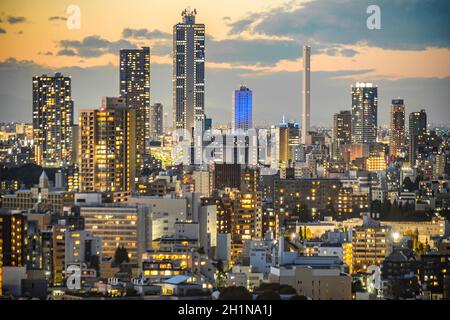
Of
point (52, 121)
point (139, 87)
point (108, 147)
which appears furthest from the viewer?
point (139, 87)

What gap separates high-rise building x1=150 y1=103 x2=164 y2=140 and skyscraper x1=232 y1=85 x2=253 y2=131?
57.9 inches

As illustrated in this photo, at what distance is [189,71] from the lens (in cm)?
2078

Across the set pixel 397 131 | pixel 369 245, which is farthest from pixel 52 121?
pixel 369 245

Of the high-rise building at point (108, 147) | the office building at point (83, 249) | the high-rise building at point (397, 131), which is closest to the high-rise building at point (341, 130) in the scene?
the high-rise building at point (397, 131)

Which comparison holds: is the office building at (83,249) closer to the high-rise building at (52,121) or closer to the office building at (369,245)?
the office building at (369,245)

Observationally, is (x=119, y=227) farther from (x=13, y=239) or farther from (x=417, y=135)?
(x=417, y=135)

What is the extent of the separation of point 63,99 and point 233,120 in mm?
2906

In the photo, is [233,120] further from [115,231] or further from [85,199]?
[115,231]

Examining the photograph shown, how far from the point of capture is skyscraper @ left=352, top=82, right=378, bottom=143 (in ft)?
74.2

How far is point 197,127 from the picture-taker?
75.3 ft

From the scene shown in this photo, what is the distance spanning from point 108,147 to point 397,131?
7712 millimetres

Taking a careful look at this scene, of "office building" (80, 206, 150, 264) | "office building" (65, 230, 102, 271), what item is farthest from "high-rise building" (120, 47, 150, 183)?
"office building" (65, 230, 102, 271)

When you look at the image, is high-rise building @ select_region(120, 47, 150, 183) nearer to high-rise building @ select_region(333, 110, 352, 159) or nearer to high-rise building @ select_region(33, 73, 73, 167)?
high-rise building @ select_region(33, 73, 73, 167)

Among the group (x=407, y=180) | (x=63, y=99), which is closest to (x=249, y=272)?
(x=63, y=99)
